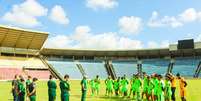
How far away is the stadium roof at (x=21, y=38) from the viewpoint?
8200 centimetres

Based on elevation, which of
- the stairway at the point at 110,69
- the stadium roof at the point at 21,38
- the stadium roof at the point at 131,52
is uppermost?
the stadium roof at the point at 21,38

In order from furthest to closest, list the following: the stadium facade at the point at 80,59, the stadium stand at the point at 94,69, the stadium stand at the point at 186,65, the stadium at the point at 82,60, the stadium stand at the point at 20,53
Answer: the stadium stand at the point at 94,69 → the stadium stand at the point at 186,65 → the stadium facade at the point at 80,59 → the stadium at the point at 82,60 → the stadium stand at the point at 20,53

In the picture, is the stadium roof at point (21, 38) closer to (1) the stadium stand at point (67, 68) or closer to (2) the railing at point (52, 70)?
(2) the railing at point (52, 70)

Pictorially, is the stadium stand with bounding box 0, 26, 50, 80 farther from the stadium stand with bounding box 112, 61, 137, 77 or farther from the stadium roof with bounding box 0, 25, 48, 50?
the stadium stand with bounding box 112, 61, 137, 77

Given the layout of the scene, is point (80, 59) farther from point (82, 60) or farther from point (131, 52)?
point (131, 52)

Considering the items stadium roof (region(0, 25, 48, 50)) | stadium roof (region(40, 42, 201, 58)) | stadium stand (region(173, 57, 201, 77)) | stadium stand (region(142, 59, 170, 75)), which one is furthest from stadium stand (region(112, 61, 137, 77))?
stadium roof (region(0, 25, 48, 50))

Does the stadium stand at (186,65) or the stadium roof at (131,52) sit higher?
the stadium roof at (131,52)

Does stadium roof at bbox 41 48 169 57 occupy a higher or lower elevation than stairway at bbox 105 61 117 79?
higher

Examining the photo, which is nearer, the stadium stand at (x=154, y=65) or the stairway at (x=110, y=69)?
the stadium stand at (x=154, y=65)

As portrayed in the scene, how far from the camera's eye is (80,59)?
334ft

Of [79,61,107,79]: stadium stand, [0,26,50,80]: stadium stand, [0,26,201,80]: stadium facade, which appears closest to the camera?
[0,26,50,80]: stadium stand

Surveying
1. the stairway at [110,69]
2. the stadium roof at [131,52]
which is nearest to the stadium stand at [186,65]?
the stadium roof at [131,52]

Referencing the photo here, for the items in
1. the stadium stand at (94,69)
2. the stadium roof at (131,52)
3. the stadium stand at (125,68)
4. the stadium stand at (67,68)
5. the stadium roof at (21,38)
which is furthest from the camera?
the stadium roof at (131,52)

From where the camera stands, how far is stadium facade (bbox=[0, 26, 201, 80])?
278ft
